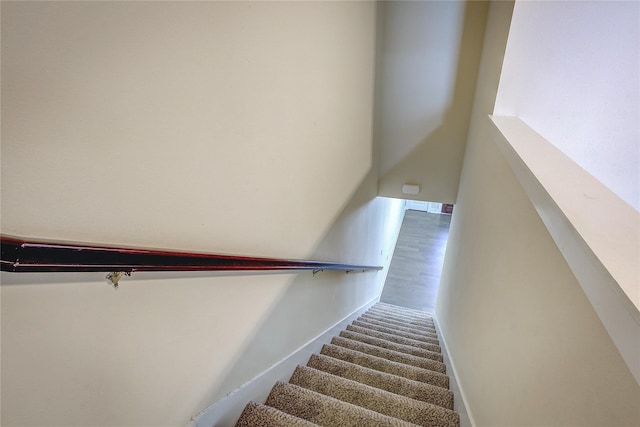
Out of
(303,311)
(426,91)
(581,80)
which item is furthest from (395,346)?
(426,91)

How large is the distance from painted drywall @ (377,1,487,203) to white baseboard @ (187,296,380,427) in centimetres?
240

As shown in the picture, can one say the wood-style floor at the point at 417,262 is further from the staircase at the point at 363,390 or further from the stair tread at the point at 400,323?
Result: the staircase at the point at 363,390

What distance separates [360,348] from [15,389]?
231cm

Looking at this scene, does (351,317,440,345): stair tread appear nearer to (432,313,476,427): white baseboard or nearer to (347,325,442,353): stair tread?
(347,325,442,353): stair tread

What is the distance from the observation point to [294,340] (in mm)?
1861

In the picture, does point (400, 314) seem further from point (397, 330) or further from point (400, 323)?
point (397, 330)

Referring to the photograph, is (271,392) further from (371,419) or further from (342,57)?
(342,57)

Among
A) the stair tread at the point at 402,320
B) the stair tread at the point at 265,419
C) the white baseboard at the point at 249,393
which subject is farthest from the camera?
the stair tread at the point at 402,320

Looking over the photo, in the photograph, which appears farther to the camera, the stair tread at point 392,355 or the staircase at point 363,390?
the stair tread at point 392,355

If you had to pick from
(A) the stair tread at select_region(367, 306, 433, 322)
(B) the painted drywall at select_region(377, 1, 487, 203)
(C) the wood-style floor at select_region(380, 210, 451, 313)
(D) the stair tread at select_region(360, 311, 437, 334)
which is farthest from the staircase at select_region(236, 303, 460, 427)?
(C) the wood-style floor at select_region(380, 210, 451, 313)

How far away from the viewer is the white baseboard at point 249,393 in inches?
46.1

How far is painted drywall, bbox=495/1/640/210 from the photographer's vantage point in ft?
5.45

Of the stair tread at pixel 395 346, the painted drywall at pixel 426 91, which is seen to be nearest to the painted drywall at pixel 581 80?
the painted drywall at pixel 426 91

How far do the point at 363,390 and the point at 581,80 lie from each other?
2078 millimetres
